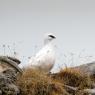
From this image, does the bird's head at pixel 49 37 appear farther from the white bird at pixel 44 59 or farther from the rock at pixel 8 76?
the rock at pixel 8 76

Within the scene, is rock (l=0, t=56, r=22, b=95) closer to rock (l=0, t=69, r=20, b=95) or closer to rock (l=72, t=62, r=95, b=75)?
rock (l=0, t=69, r=20, b=95)

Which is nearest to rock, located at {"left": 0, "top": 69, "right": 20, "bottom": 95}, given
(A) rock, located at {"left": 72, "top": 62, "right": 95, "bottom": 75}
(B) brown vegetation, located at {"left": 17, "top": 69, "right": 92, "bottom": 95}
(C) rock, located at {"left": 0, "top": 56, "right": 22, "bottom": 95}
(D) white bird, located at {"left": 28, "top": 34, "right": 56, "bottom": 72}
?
(C) rock, located at {"left": 0, "top": 56, "right": 22, "bottom": 95}

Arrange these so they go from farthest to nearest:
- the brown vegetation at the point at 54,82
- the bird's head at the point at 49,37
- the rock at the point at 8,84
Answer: the bird's head at the point at 49,37, the brown vegetation at the point at 54,82, the rock at the point at 8,84

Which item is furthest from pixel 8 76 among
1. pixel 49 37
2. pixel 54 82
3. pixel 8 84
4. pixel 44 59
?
pixel 49 37

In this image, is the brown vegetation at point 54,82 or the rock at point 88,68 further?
the rock at point 88,68

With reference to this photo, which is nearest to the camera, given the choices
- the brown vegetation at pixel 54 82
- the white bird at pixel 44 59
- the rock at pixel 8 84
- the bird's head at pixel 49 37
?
the rock at pixel 8 84

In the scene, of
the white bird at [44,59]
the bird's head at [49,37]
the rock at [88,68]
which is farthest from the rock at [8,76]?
the rock at [88,68]

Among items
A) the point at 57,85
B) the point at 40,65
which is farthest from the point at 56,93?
the point at 40,65

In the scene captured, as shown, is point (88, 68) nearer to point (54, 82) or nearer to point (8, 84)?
point (54, 82)

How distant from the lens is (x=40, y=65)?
10766 mm

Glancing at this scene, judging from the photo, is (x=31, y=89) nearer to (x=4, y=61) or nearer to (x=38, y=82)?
(x=38, y=82)

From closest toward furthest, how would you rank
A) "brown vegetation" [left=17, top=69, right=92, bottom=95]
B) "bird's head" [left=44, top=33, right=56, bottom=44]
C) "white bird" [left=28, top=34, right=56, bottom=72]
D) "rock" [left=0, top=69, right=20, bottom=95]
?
"rock" [left=0, top=69, right=20, bottom=95] < "brown vegetation" [left=17, top=69, right=92, bottom=95] < "white bird" [left=28, top=34, right=56, bottom=72] < "bird's head" [left=44, top=33, right=56, bottom=44]

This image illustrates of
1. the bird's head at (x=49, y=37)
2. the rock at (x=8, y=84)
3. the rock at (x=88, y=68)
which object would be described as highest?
the bird's head at (x=49, y=37)

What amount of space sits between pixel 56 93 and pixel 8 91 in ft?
3.72
